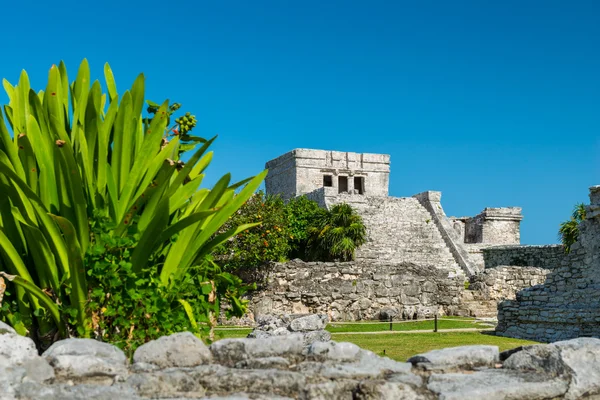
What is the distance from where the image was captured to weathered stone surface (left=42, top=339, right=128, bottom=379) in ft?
10.2

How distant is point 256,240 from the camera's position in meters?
19.0

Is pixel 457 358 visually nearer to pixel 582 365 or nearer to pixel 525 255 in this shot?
pixel 582 365

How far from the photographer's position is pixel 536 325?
13188 mm

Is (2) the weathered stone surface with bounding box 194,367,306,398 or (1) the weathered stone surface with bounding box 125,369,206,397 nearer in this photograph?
(1) the weathered stone surface with bounding box 125,369,206,397

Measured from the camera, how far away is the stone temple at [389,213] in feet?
89.6

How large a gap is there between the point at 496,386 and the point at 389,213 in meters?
25.5

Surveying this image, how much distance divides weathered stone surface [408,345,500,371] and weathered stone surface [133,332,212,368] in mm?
1125

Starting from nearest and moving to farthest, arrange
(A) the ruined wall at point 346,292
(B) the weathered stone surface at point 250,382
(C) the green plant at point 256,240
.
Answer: (B) the weathered stone surface at point 250,382 → (A) the ruined wall at point 346,292 → (C) the green plant at point 256,240

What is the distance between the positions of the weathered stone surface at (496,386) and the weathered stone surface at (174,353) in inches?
43.9

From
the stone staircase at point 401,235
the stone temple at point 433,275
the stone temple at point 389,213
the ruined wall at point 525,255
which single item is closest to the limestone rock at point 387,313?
the stone temple at point 433,275

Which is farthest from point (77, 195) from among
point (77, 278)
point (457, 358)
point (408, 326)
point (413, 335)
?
point (408, 326)

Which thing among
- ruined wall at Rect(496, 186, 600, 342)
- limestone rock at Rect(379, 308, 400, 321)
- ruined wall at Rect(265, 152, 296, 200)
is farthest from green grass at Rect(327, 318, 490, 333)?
ruined wall at Rect(265, 152, 296, 200)

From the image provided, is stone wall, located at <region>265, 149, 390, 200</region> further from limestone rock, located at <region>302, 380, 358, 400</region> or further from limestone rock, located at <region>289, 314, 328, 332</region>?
limestone rock, located at <region>302, 380, 358, 400</region>

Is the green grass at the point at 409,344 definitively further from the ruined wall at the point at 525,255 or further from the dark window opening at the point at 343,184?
the dark window opening at the point at 343,184
